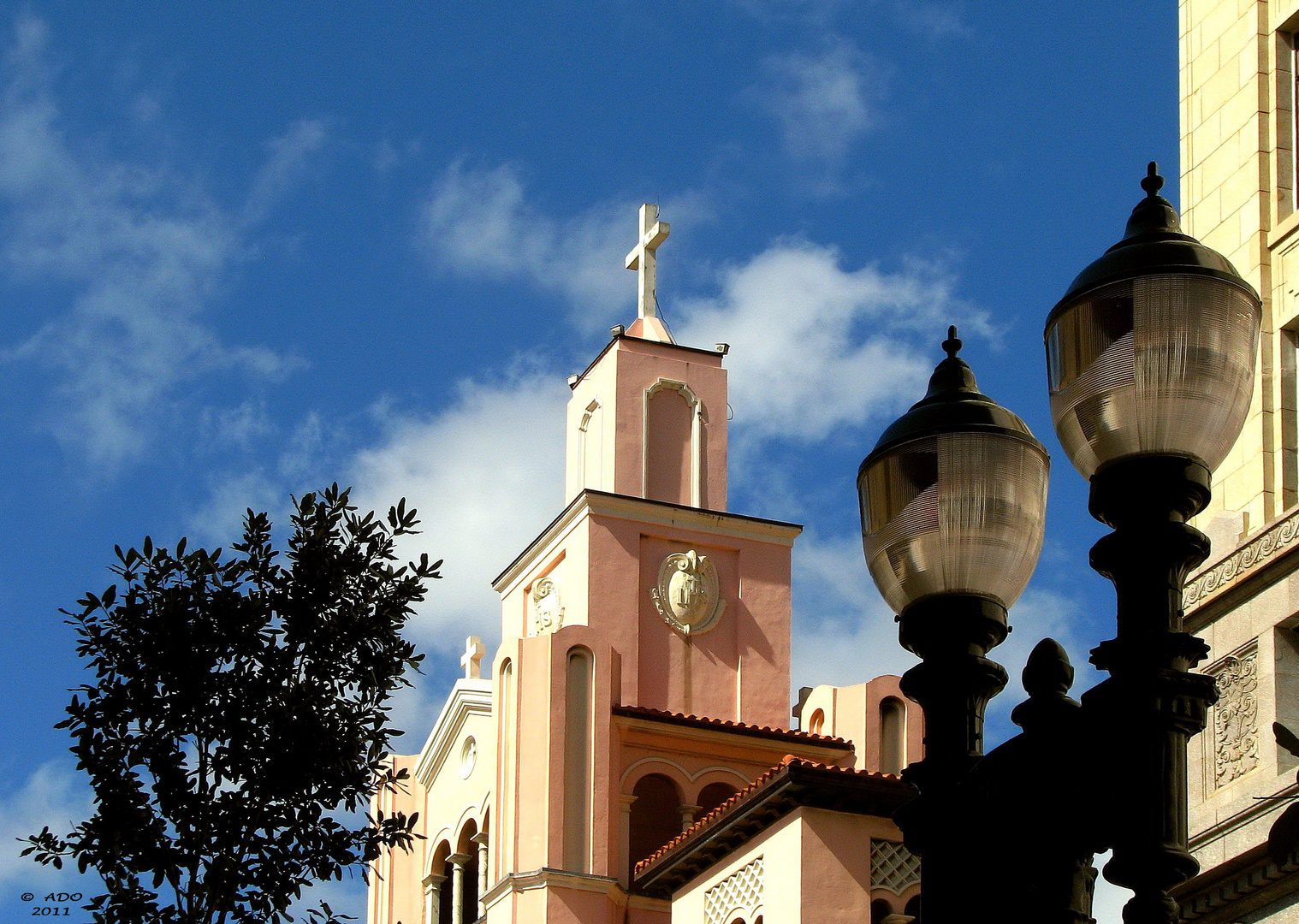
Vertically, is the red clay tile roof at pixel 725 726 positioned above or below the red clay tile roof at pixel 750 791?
above

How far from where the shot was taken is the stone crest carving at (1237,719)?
16172 mm

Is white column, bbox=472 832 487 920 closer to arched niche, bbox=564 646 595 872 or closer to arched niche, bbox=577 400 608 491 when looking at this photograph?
arched niche, bbox=564 646 595 872

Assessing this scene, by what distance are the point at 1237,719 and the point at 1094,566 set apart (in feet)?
37.6

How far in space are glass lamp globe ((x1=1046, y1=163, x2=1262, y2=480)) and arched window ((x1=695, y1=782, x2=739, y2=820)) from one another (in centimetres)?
2067

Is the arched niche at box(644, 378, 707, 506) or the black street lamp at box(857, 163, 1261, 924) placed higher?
the arched niche at box(644, 378, 707, 506)

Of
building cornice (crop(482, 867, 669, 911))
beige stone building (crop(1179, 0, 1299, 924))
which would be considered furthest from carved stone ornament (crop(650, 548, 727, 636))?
beige stone building (crop(1179, 0, 1299, 924))

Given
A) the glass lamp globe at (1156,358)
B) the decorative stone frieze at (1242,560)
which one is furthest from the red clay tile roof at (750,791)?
the glass lamp globe at (1156,358)

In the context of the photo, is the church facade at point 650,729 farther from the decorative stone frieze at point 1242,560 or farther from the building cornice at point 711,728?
the decorative stone frieze at point 1242,560

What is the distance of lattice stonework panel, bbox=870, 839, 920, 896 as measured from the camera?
2134 centimetres

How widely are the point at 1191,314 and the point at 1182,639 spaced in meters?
0.81

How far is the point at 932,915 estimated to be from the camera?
6047 mm

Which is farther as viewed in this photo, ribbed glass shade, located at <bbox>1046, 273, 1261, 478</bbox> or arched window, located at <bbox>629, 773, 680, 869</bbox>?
arched window, located at <bbox>629, 773, 680, 869</bbox>

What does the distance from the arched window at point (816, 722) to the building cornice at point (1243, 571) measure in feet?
31.3

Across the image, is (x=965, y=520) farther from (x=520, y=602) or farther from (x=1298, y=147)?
(x=520, y=602)
